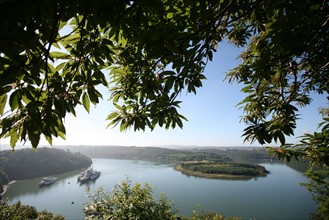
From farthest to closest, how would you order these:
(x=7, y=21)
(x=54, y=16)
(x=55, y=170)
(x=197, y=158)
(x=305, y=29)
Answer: (x=197, y=158), (x=55, y=170), (x=305, y=29), (x=54, y=16), (x=7, y=21)

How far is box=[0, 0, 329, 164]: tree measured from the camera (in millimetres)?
989

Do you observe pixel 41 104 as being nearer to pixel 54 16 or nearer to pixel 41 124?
pixel 41 124

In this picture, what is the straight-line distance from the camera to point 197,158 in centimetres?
15525

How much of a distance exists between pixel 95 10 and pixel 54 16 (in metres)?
0.20

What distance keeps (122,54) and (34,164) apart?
122944mm

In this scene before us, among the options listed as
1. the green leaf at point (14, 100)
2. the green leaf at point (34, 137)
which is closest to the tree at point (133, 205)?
the green leaf at point (34, 137)

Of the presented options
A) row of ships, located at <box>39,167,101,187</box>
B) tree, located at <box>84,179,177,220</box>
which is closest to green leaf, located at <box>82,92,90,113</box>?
tree, located at <box>84,179,177,220</box>

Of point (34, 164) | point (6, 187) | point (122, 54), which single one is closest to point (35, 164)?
point (34, 164)

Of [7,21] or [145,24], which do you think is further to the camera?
[145,24]

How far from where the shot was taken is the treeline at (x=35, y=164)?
3649 inches

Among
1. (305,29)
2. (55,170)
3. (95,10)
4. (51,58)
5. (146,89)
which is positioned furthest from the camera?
(55,170)

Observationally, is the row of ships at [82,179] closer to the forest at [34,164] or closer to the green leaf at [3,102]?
the forest at [34,164]

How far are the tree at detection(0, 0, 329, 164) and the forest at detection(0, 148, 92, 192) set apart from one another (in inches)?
3837

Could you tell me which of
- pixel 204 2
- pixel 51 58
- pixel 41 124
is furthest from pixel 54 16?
pixel 204 2
